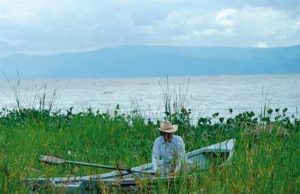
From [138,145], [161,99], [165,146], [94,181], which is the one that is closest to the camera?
[94,181]

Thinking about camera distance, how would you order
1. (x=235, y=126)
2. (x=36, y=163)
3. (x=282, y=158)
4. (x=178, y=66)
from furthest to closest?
(x=178, y=66) → (x=235, y=126) → (x=36, y=163) → (x=282, y=158)

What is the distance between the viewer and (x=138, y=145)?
11.4m

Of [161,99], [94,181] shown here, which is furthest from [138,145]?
[161,99]

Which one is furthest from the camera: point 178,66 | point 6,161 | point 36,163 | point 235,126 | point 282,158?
point 178,66

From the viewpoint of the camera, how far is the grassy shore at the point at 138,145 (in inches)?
210

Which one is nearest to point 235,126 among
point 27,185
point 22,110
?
point 22,110

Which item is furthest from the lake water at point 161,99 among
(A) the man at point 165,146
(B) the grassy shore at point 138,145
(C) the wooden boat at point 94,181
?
(C) the wooden boat at point 94,181

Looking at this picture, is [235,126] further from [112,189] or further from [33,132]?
[112,189]

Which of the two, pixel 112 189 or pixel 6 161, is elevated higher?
pixel 6 161

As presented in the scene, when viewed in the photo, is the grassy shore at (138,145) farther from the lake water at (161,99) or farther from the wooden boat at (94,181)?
the lake water at (161,99)

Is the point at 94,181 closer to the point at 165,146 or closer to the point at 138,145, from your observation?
the point at 165,146

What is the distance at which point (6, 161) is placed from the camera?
538cm

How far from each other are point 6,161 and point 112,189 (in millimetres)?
1477

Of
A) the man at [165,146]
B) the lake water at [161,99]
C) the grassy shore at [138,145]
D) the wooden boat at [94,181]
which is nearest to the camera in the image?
the grassy shore at [138,145]
